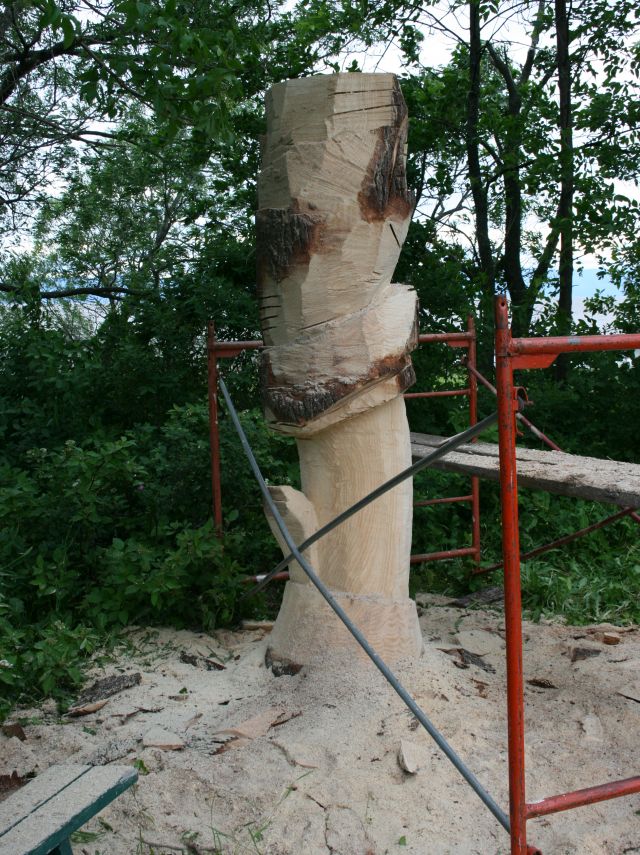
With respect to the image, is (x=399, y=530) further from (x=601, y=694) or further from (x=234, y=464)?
(x=234, y=464)

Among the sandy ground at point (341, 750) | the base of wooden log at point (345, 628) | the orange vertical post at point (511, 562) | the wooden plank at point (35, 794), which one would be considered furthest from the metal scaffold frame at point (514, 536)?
the base of wooden log at point (345, 628)

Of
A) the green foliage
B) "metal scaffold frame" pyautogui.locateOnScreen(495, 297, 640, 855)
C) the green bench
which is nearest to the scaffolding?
"metal scaffold frame" pyautogui.locateOnScreen(495, 297, 640, 855)

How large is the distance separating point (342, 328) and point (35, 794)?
1.75m

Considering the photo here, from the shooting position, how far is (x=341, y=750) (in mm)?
2691

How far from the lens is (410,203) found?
3.18 m

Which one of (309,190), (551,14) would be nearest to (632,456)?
(551,14)

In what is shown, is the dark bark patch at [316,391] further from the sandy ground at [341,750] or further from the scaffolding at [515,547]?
the scaffolding at [515,547]

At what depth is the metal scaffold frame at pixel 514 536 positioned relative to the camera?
1813mm

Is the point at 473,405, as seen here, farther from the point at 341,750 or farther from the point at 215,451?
the point at 341,750

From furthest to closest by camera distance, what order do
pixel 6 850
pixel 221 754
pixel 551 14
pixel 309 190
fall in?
1. pixel 551 14
2. pixel 309 190
3. pixel 221 754
4. pixel 6 850

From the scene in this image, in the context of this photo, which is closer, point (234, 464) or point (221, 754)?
point (221, 754)

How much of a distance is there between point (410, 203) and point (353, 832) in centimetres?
216

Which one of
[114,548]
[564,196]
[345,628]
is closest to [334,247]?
[345,628]

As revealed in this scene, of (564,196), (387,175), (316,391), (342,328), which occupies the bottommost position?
(316,391)
